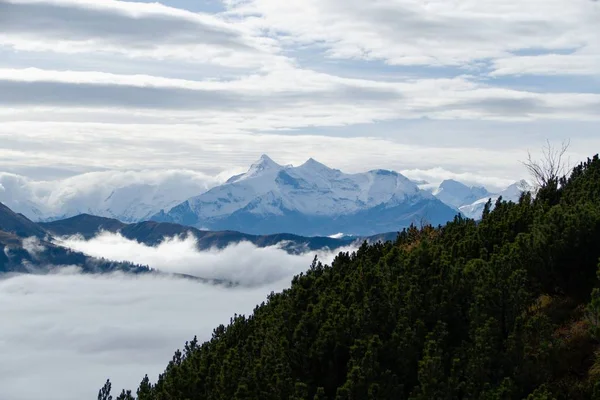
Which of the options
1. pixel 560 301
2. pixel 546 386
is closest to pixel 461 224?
pixel 560 301

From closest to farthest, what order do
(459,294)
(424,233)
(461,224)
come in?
(459,294), (461,224), (424,233)

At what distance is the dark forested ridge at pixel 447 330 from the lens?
28.1 meters

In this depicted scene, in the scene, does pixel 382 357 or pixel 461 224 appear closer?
pixel 382 357

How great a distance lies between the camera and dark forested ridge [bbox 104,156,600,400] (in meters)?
28.1

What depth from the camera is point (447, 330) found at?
33.4 m

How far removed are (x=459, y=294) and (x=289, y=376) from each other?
8.94 metres

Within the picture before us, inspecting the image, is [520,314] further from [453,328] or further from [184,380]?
[184,380]

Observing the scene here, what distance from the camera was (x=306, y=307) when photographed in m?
44.8

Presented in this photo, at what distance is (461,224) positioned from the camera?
55.8 meters

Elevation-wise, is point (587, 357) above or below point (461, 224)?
below

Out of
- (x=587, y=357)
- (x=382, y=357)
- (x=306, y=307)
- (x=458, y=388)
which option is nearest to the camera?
(x=458, y=388)

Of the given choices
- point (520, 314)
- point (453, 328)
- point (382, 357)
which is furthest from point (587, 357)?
point (382, 357)

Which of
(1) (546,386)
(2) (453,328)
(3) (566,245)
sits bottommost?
(1) (546,386)

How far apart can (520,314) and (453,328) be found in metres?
3.42
